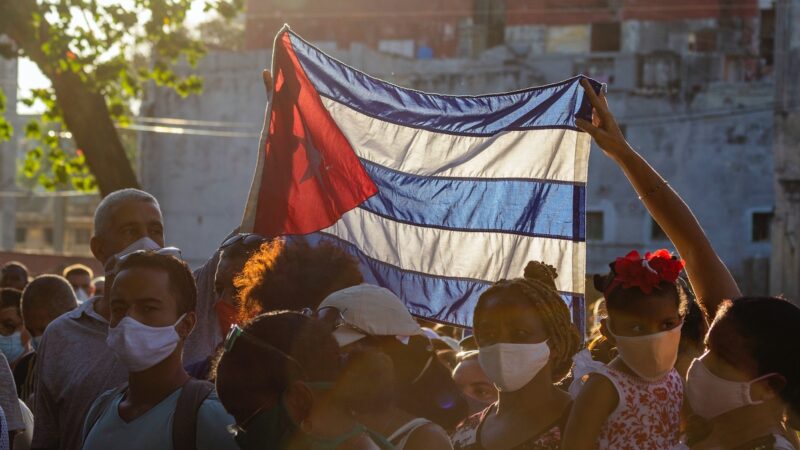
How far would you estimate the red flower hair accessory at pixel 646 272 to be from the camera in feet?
13.8

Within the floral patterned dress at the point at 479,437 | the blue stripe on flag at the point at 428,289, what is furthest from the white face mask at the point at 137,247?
the floral patterned dress at the point at 479,437

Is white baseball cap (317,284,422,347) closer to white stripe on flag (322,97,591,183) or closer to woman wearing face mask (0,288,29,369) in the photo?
white stripe on flag (322,97,591,183)

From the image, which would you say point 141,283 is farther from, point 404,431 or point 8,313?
point 8,313

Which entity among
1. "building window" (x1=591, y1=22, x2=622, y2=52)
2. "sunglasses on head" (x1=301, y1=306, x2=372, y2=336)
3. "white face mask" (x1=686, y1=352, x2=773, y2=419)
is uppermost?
"building window" (x1=591, y1=22, x2=622, y2=52)

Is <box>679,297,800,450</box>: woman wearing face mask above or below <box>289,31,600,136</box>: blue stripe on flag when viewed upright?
below

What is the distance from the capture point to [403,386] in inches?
176

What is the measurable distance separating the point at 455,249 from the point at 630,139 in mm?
34501

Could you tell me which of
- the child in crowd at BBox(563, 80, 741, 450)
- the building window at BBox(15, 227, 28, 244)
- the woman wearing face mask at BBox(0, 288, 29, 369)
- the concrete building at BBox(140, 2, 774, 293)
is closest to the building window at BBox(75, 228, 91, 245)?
the building window at BBox(15, 227, 28, 244)

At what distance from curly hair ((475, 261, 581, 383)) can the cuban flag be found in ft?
3.95

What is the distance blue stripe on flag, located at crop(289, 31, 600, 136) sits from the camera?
584 cm

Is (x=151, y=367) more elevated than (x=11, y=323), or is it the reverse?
(x=151, y=367)

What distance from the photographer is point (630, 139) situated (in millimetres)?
39719

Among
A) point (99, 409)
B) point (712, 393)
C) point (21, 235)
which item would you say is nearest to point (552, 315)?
point (712, 393)

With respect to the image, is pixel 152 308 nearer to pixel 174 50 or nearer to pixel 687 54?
pixel 174 50
